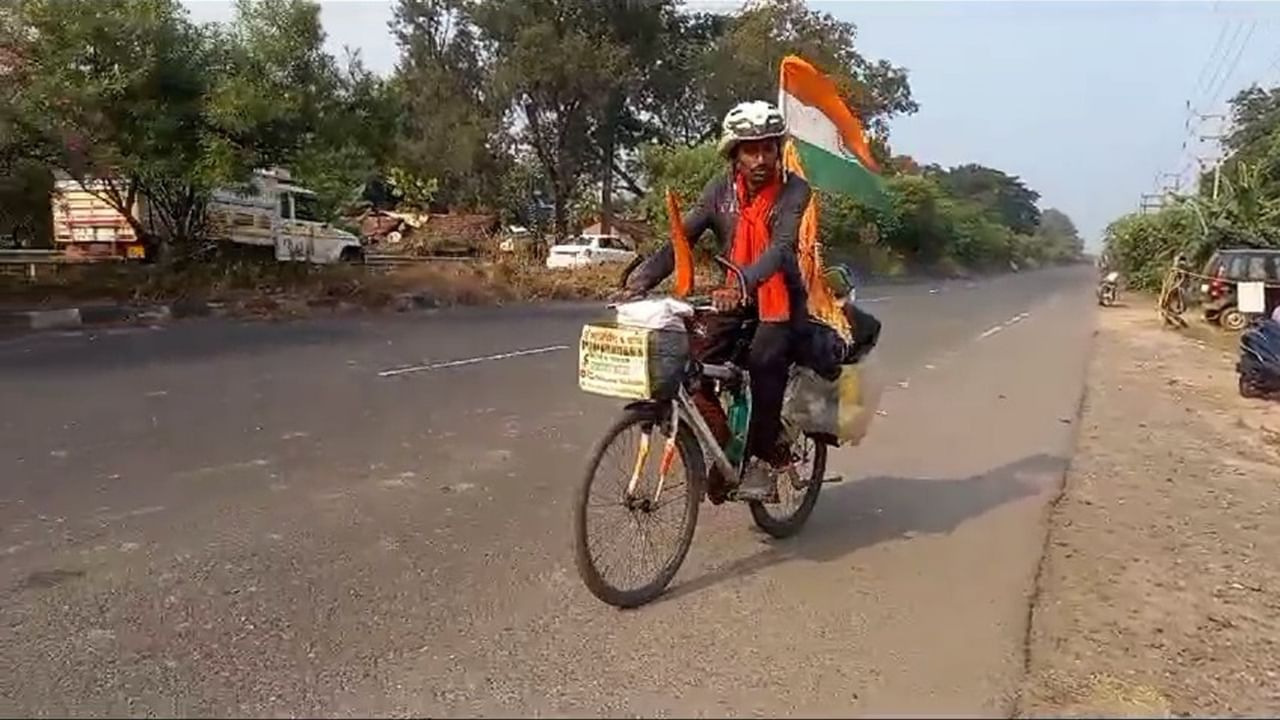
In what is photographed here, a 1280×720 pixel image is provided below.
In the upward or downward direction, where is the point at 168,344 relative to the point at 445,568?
upward

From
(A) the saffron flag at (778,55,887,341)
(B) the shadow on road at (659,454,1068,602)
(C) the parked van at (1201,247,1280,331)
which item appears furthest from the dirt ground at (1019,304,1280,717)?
(C) the parked van at (1201,247,1280,331)

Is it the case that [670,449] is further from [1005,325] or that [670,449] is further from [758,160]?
[1005,325]

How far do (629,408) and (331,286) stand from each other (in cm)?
1805

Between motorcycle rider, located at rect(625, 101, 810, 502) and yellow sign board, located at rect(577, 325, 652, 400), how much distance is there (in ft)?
1.54

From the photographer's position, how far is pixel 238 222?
75.0 feet

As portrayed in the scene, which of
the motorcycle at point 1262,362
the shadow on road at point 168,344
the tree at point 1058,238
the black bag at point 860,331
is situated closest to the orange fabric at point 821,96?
the black bag at point 860,331

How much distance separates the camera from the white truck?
67.5ft

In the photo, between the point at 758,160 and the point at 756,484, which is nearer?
the point at 758,160

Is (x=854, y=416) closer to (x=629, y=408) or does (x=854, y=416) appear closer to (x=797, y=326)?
(x=797, y=326)

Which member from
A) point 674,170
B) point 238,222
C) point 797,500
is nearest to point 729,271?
point 797,500

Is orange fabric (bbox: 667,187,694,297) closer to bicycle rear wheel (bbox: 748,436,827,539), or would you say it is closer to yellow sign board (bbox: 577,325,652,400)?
yellow sign board (bbox: 577,325,652,400)

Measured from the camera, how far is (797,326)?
488 centimetres

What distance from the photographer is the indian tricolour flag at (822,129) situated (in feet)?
18.9

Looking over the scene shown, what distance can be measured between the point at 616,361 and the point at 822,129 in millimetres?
2396
